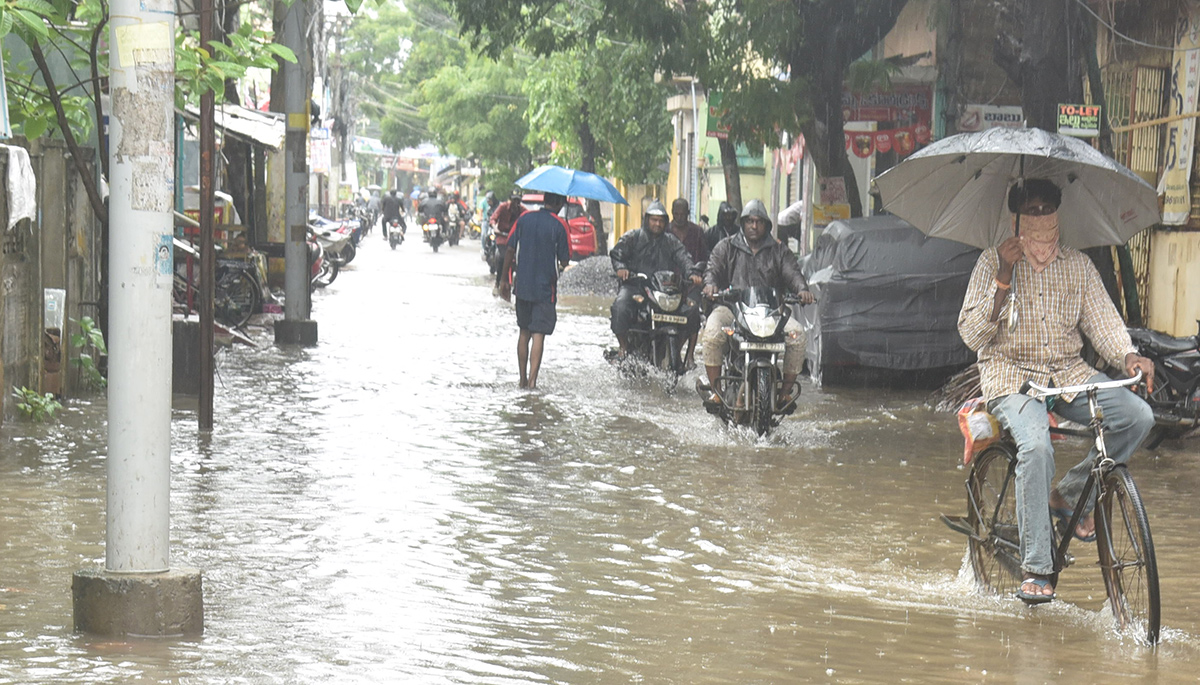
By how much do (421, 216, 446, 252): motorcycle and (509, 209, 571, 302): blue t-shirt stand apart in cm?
3453

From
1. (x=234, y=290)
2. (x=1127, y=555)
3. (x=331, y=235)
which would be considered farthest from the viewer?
(x=331, y=235)

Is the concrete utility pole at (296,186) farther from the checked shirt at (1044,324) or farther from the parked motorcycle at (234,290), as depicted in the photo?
the checked shirt at (1044,324)

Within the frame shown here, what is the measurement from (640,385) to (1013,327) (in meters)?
8.40

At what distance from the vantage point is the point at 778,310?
11.1 meters

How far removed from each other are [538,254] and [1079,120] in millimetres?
4710

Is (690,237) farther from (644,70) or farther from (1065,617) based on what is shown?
(1065,617)

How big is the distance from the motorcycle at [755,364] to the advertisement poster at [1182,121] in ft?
14.9

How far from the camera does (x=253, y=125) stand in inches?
746

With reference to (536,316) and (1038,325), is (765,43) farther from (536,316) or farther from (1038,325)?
(1038,325)

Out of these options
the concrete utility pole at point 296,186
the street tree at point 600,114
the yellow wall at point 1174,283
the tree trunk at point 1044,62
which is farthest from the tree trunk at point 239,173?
the yellow wall at point 1174,283

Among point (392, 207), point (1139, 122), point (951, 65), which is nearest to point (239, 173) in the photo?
point (951, 65)

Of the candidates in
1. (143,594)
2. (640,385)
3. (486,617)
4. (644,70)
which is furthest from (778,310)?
(644,70)

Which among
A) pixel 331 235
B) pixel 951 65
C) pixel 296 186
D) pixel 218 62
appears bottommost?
pixel 331 235

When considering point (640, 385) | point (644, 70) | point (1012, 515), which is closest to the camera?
point (1012, 515)
